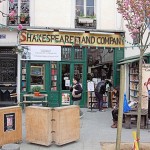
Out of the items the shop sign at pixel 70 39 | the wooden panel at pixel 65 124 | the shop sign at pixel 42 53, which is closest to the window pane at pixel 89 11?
the shop sign at pixel 70 39

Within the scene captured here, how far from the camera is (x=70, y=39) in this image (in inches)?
646

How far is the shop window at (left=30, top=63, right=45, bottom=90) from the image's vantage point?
53.3 ft

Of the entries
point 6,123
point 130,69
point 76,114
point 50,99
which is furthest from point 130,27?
point 50,99

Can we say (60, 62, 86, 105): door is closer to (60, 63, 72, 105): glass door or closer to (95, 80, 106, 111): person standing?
(60, 63, 72, 105): glass door

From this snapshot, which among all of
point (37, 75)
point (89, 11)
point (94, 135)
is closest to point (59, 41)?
point (37, 75)

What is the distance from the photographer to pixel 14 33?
52.2 feet

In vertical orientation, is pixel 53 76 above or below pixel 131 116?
above

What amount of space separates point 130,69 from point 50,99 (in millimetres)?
4229

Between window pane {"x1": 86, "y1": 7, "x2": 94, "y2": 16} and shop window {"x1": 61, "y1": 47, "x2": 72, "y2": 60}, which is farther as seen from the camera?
window pane {"x1": 86, "y1": 7, "x2": 94, "y2": 16}

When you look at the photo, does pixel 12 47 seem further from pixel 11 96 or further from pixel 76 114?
pixel 76 114

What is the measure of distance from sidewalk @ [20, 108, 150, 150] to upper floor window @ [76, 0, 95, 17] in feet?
18.2

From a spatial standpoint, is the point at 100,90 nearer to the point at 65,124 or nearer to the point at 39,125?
the point at 65,124

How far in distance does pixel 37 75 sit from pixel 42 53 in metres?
1.15

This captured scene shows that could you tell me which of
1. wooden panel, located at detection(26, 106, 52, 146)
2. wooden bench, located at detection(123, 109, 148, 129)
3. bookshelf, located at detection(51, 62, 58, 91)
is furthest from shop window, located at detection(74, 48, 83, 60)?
wooden panel, located at detection(26, 106, 52, 146)
